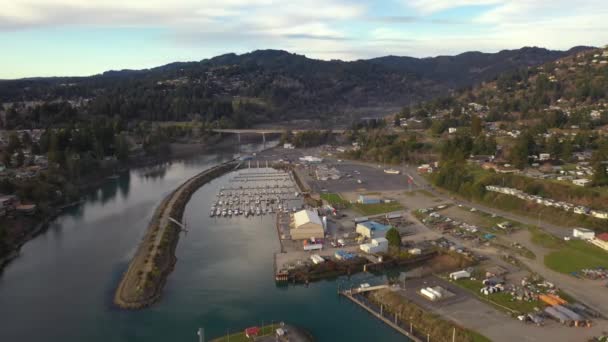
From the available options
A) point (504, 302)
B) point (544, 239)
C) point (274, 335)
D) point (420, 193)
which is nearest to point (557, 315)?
point (504, 302)

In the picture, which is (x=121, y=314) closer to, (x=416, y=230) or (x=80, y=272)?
(x=80, y=272)

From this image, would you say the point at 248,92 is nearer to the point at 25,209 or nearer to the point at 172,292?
the point at 25,209

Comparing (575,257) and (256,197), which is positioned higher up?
(575,257)

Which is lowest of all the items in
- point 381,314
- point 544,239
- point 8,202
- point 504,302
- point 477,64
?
point 381,314

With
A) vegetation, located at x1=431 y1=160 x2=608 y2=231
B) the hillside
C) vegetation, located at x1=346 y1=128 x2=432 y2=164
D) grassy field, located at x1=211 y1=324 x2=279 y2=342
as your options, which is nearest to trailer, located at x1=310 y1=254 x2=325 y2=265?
grassy field, located at x1=211 y1=324 x2=279 y2=342

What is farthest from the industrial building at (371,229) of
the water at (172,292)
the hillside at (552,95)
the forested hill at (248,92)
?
the forested hill at (248,92)

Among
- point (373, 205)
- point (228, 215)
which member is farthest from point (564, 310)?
point (228, 215)

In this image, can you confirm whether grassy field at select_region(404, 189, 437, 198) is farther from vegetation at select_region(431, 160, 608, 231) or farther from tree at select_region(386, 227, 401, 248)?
tree at select_region(386, 227, 401, 248)
